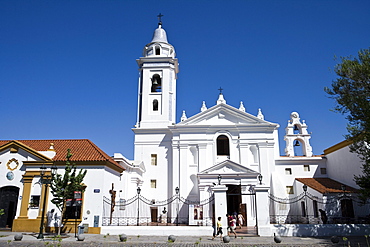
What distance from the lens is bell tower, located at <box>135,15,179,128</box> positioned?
32594 millimetres

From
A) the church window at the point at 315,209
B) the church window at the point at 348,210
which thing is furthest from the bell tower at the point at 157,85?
the church window at the point at 348,210

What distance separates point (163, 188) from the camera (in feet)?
98.7

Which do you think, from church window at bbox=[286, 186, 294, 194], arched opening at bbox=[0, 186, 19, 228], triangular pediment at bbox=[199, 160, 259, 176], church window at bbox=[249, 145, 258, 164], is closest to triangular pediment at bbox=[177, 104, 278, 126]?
church window at bbox=[249, 145, 258, 164]

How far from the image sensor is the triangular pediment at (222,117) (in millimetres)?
30828

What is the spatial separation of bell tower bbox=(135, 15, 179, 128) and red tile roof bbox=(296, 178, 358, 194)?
1414 cm

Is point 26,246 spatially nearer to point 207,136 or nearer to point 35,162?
point 35,162

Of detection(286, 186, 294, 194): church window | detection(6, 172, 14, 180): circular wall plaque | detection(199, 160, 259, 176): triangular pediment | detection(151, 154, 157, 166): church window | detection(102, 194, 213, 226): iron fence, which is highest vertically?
detection(151, 154, 157, 166): church window

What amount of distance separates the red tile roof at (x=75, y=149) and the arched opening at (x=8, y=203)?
10.9 feet

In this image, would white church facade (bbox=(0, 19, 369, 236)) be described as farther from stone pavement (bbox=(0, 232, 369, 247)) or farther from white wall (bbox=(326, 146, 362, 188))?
stone pavement (bbox=(0, 232, 369, 247))

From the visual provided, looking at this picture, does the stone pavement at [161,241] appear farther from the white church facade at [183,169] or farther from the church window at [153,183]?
the church window at [153,183]

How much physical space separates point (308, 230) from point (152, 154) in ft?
55.3

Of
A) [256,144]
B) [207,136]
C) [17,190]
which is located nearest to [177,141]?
[207,136]

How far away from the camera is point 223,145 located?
3059 cm

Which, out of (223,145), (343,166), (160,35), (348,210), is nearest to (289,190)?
(343,166)
